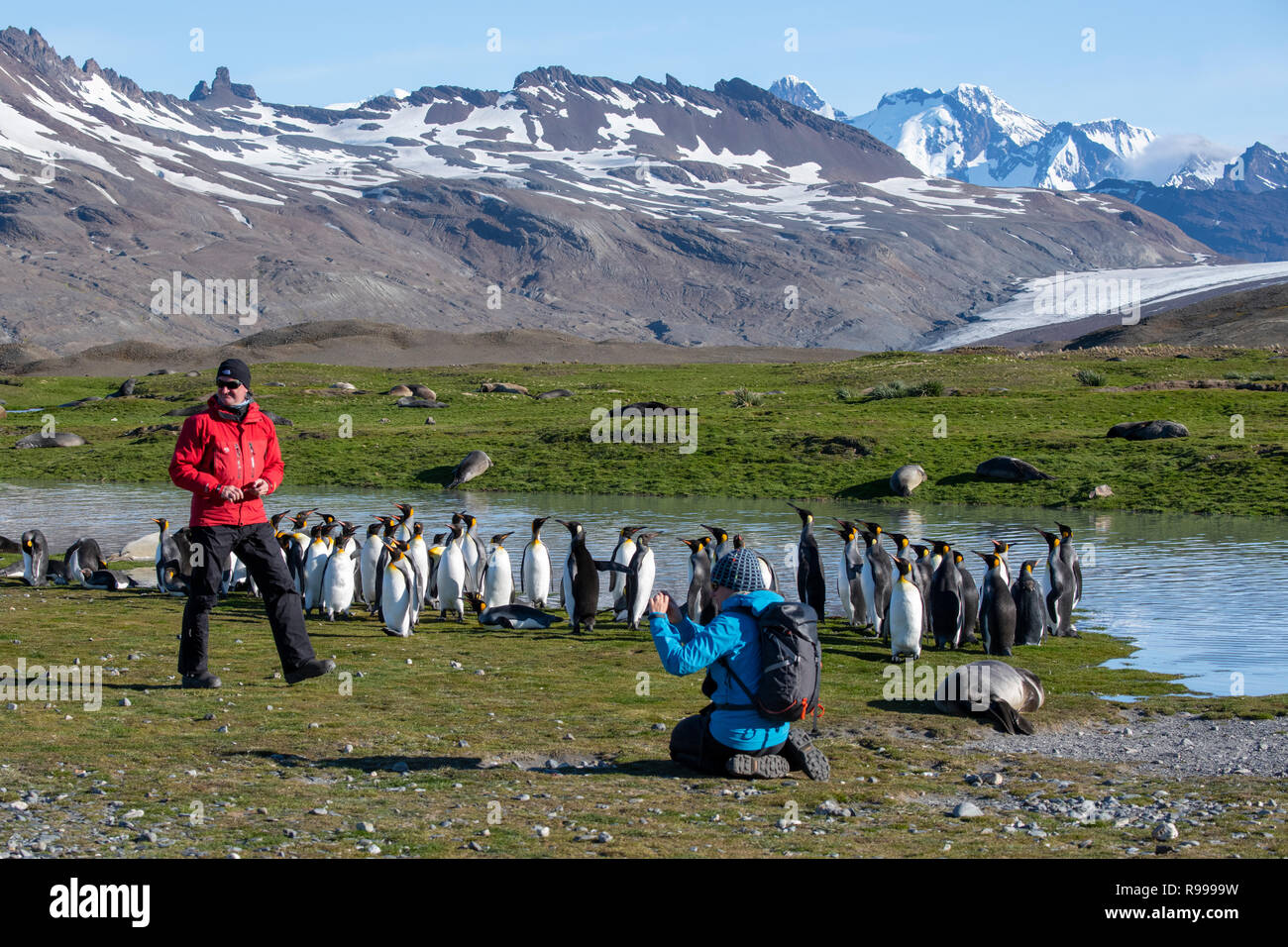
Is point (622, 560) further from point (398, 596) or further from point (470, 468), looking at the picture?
point (470, 468)

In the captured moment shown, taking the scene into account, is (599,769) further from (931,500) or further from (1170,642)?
(931,500)

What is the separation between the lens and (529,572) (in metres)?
16.1

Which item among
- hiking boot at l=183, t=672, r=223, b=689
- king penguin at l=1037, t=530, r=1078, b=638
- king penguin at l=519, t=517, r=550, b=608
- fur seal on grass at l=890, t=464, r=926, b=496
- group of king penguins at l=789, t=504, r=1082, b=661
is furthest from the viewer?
fur seal on grass at l=890, t=464, r=926, b=496

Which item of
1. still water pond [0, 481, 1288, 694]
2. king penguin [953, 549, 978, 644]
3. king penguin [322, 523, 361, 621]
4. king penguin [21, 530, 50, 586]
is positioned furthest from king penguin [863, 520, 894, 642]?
king penguin [21, 530, 50, 586]

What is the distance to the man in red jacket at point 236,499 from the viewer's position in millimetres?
9195

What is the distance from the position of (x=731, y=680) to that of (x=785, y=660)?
41 centimetres

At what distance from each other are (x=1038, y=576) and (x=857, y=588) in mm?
3939

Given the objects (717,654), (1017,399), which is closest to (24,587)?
(717,654)

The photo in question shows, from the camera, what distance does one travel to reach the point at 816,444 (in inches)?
1293

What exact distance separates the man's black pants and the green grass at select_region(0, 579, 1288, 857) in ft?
1.69

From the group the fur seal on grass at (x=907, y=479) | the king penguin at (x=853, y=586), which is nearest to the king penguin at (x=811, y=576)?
the king penguin at (x=853, y=586)

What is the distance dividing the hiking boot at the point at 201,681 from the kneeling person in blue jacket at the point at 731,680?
4128 mm

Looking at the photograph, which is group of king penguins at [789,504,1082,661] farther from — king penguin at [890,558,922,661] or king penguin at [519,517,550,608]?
king penguin at [519,517,550,608]

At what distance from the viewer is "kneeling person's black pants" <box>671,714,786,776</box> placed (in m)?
7.80
